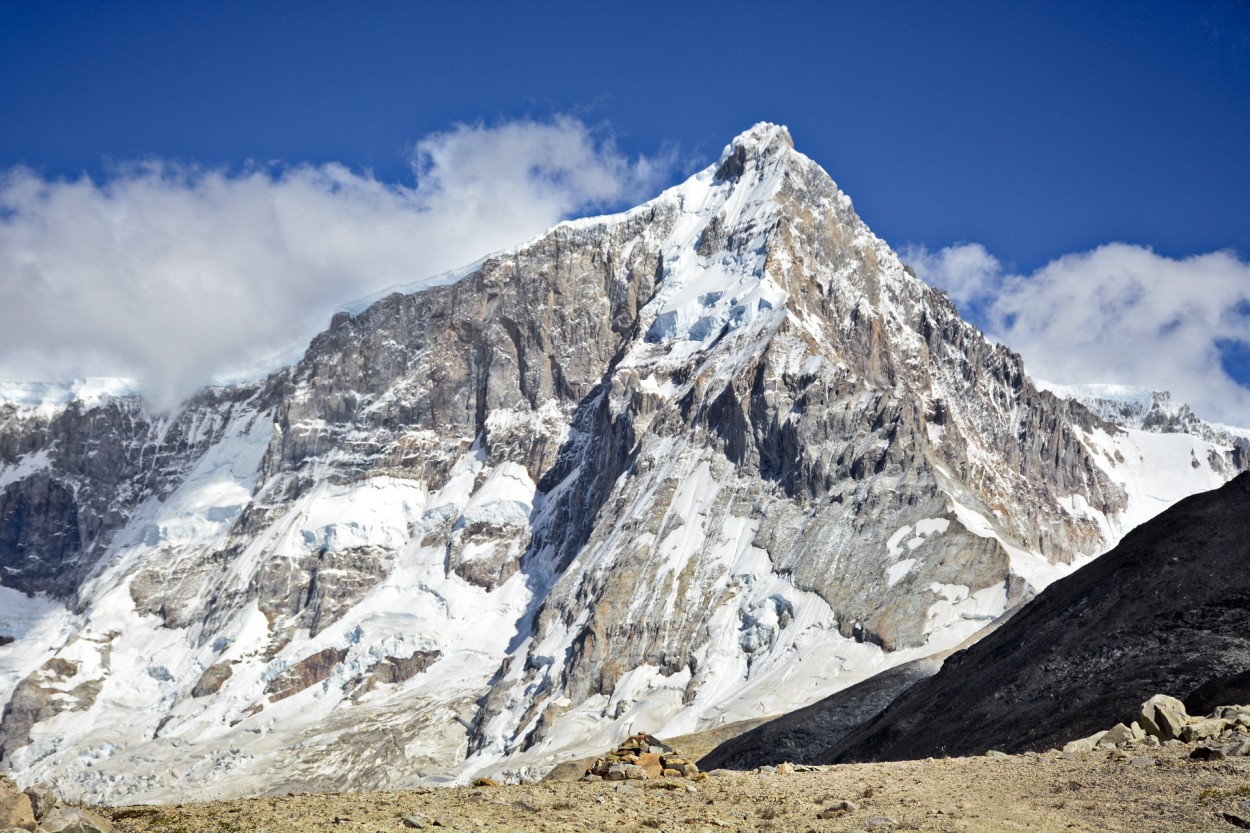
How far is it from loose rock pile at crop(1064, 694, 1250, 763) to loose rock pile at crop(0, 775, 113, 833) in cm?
2763

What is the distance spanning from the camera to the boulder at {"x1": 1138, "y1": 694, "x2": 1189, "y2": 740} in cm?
3912

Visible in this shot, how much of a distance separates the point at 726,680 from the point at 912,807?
161512 mm

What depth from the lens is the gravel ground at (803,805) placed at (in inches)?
1145

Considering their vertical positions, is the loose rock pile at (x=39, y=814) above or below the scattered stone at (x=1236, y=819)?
above

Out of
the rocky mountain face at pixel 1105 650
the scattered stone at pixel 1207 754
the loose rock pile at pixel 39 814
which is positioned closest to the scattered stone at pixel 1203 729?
the scattered stone at pixel 1207 754

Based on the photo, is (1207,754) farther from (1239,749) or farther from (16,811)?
(16,811)

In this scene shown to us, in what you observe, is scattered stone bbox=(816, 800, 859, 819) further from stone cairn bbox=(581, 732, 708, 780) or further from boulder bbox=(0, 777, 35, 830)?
boulder bbox=(0, 777, 35, 830)

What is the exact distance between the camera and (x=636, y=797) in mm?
32969

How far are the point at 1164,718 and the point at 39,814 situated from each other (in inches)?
1271

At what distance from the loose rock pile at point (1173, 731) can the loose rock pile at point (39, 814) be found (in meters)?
27.6

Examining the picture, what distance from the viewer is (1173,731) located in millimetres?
38969

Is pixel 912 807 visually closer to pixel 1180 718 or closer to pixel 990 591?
pixel 1180 718

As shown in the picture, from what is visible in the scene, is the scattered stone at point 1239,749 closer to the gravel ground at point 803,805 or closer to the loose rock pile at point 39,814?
the gravel ground at point 803,805

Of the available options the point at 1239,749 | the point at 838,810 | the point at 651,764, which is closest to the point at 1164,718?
the point at 1239,749
